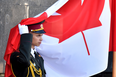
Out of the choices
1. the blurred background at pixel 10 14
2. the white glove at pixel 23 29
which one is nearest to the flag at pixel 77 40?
the blurred background at pixel 10 14

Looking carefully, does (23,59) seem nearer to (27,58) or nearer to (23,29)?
(27,58)

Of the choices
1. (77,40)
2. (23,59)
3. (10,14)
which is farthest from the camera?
(10,14)

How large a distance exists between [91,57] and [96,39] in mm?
297

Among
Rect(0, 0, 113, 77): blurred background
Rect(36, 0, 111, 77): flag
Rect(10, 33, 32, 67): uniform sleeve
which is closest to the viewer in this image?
Rect(10, 33, 32, 67): uniform sleeve

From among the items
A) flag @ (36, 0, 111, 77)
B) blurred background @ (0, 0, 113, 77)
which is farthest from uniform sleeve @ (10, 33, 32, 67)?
blurred background @ (0, 0, 113, 77)

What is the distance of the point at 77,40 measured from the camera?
3.55m

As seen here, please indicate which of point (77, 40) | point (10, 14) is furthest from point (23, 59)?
point (10, 14)

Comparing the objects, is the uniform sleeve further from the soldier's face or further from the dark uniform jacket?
the soldier's face

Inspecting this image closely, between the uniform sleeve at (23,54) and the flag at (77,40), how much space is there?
1.25 metres

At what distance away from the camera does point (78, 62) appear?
11.5 feet

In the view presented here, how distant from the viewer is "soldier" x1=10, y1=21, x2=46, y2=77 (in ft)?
7.38

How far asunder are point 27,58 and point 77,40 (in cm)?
146

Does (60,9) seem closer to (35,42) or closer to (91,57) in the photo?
(91,57)

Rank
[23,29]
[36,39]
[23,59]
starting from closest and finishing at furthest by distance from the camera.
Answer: [23,59], [23,29], [36,39]
